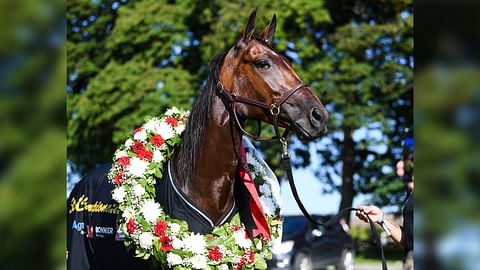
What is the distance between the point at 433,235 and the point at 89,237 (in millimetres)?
4134

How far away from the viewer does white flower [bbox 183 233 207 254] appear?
3172 millimetres

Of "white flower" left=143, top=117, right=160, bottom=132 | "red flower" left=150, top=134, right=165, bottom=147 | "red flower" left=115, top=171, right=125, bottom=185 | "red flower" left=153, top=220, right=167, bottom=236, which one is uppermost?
"white flower" left=143, top=117, right=160, bottom=132

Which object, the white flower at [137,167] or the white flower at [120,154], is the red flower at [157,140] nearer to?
the white flower at [137,167]

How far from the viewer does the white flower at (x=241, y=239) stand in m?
3.30

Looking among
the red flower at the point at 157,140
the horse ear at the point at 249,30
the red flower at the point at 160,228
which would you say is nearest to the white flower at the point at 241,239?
the red flower at the point at 160,228

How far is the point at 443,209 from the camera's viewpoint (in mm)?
904

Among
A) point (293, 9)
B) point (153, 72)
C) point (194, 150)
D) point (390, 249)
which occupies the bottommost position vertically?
point (390, 249)

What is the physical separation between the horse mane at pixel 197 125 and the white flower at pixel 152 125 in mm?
523

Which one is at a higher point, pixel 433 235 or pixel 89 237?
pixel 433 235

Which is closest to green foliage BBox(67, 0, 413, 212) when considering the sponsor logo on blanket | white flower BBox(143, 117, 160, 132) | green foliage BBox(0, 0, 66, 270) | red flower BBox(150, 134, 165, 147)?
the sponsor logo on blanket

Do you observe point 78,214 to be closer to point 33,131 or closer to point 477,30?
point 33,131

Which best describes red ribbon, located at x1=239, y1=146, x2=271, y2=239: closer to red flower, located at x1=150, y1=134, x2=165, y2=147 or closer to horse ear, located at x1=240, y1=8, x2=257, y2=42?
red flower, located at x1=150, y1=134, x2=165, y2=147

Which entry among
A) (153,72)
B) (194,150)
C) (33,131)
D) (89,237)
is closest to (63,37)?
(33,131)

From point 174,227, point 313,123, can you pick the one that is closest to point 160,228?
point 174,227
